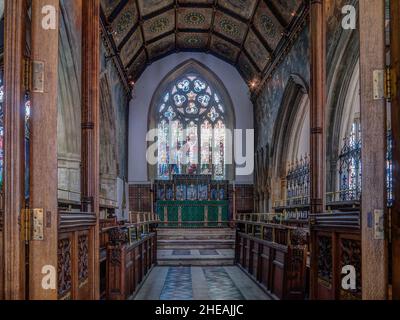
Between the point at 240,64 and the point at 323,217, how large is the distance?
15.3 meters

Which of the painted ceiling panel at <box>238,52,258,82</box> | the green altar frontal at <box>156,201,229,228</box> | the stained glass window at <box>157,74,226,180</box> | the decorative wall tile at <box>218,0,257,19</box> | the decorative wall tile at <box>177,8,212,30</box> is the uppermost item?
the decorative wall tile at <box>177,8,212,30</box>

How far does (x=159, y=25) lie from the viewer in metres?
15.7

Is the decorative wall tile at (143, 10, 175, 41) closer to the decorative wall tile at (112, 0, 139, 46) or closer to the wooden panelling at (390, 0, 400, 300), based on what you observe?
the decorative wall tile at (112, 0, 139, 46)

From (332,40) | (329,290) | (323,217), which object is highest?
(332,40)

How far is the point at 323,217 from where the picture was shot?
3193mm

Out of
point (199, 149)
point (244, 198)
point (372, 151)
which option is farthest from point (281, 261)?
point (199, 149)

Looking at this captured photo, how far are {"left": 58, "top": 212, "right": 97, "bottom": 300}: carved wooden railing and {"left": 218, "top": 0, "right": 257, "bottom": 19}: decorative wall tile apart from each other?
37.1 ft

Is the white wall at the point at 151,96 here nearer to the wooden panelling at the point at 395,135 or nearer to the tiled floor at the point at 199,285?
the tiled floor at the point at 199,285

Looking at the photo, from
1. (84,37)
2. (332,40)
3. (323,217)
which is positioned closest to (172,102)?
(332,40)

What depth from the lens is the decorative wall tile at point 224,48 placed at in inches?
671

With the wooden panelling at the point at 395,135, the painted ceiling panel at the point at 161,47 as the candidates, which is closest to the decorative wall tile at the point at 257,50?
the painted ceiling panel at the point at 161,47

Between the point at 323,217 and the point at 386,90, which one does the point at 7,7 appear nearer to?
the point at 386,90

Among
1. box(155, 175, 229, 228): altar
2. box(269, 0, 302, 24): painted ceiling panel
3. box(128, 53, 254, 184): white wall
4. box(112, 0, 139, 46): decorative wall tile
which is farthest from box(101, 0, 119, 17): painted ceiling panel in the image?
box(155, 175, 229, 228): altar

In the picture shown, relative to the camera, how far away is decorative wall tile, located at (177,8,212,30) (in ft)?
50.1
